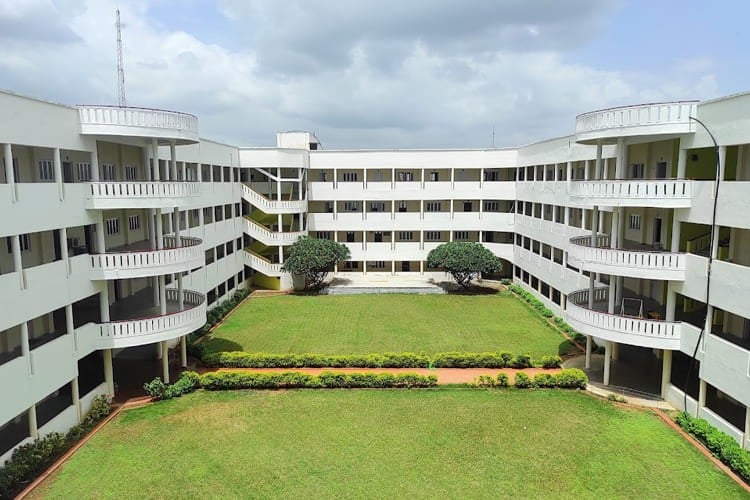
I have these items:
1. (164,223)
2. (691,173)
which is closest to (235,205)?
(164,223)

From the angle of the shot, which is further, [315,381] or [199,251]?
[199,251]

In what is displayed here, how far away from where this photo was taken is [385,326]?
93.5 ft

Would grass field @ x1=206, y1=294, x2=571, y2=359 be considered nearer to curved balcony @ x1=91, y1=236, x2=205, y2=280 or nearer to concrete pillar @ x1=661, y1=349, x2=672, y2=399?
concrete pillar @ x1=661, y1=349, x2=672, y2=399

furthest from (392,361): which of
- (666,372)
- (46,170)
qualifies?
(46,170)

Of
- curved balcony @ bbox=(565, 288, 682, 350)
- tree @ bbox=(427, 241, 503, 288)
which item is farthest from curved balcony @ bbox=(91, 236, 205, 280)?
tree @ bbox=(427, 241, 503, 288)

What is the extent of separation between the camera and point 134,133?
18.1 m

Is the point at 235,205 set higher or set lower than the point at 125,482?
higher

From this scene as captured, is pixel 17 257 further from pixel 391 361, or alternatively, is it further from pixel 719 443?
pixel 719 443

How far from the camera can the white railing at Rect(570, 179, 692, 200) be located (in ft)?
57.1

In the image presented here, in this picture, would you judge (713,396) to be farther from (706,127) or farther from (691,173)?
(706,127)

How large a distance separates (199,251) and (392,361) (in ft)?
30.4

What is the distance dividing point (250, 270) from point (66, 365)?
22.6 m

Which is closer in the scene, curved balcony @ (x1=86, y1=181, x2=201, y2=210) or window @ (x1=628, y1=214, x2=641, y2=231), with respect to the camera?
curved balcony @ (x1=86, y1=181, x2=201, y2=210)

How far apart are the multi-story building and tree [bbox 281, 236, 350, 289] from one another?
18.3ft
